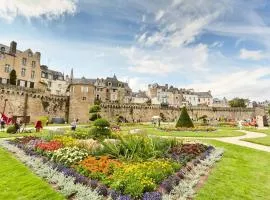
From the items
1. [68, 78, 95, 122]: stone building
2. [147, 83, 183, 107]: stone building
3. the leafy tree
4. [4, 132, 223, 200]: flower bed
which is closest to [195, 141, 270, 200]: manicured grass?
[4, 132, 223, 200]: flower bed

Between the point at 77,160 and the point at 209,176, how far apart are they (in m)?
5.93

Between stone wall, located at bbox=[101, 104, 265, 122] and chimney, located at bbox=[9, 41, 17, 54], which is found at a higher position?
chimney, located at bbox=[9, 41, 17, 54]

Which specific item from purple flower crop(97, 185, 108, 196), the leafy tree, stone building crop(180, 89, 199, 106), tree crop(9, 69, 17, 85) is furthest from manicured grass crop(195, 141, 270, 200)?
stone building crop(180, 89, 199, 106)

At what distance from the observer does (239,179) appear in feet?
39.3

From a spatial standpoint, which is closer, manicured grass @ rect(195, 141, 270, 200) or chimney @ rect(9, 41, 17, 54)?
manicured grass @ rect(195, 141, 270, 200)

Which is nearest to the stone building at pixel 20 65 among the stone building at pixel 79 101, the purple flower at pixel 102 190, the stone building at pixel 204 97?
the stone building at pixel 79 101

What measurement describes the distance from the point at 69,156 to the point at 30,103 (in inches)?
1929

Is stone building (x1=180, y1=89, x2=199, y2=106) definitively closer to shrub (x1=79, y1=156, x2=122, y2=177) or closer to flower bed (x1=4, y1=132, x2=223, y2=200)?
flower bed (x1=4, y1=132, x2=223, y2=200)

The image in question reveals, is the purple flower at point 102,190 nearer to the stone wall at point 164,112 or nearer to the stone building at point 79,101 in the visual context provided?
the stone building at point 79,101

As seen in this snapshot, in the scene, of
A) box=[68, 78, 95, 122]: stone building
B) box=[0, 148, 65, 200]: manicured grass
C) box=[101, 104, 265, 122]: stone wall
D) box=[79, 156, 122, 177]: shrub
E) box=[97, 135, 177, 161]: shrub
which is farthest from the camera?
box=[101, 104, 265, 122]: stone wall

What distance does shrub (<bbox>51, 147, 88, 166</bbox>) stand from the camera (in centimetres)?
1301

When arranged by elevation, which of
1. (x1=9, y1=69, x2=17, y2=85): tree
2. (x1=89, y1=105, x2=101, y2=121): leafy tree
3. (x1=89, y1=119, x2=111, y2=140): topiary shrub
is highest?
(x1=9, y1=69, x2=17, y2=85): tree

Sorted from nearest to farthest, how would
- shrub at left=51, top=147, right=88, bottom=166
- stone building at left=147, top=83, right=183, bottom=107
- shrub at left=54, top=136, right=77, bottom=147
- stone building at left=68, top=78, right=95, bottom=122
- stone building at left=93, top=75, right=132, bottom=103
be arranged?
shrub at left=51, top=147, right=88, bottom=166, shrub at left=54, top=136, right=77, bottom=147, stone building at left=68, top=78, right=95, bottom=122, stone building at left=93, top=75, right=132, bottom=103, stone building at left=147, top=83, right=183, bottom=107

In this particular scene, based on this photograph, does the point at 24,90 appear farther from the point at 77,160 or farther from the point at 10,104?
the point at 77,160
